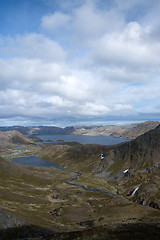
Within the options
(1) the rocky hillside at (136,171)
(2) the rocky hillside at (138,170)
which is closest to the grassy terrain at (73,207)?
(1) the rocky hillside at (136,171)

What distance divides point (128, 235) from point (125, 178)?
11086 cm

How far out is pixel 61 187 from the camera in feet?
452

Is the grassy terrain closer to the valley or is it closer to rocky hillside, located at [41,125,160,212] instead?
the valley

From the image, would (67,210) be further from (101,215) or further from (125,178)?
(125,178)

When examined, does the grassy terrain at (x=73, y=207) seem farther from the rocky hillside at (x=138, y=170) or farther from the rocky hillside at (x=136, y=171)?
the rocky hillside at (x=138, y=170)

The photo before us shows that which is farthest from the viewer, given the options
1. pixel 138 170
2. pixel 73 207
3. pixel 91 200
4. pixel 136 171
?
A: pixel 138 170

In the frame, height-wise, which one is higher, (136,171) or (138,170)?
(138,170)

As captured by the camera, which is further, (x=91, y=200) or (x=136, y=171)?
(x=136, y=171)

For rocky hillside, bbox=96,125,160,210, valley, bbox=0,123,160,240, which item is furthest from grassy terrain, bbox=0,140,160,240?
rocky hillside, bbox=96,125,160,210

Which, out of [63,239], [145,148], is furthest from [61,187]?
[145,148]

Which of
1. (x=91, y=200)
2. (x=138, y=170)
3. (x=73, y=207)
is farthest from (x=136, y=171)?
(x=73, y=207)

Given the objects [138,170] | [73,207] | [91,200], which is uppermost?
[138,170]

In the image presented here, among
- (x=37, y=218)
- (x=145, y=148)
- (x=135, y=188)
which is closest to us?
(x=37, y=218)

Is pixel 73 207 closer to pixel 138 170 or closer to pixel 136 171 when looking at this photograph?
pixel 136 171
